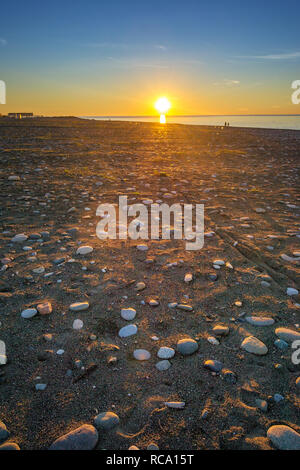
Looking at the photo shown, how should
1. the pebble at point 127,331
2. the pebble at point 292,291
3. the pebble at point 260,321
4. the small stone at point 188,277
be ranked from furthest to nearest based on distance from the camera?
the small stone at point 188,277, the pebble at point 292,291, the pebble at point 260,321, the pebble at point 127,331

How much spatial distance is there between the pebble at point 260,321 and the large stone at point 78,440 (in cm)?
177

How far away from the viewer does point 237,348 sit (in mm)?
2459

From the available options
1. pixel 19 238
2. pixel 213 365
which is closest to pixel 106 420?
pixel 213 365

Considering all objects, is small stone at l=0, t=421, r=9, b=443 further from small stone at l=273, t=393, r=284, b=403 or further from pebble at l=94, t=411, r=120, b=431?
small stone at l=273, t=393, r=284, b=403

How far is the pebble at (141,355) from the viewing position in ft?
7.75

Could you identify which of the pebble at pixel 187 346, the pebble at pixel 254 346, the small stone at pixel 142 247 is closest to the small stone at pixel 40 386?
the pebble at pixel 187 346

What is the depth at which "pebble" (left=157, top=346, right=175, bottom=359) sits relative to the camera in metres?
2.38

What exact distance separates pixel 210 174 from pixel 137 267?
270 inches

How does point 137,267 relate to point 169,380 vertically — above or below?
above

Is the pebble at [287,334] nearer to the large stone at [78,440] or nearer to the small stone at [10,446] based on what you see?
the large stone at [78,440]

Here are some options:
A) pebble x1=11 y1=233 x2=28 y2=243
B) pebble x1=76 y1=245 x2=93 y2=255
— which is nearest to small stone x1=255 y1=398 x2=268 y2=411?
pebble x1=76 y1=245 x2=93 y2=255

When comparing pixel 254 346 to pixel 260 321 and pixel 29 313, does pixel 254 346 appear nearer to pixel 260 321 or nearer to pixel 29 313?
pixel 260 321
